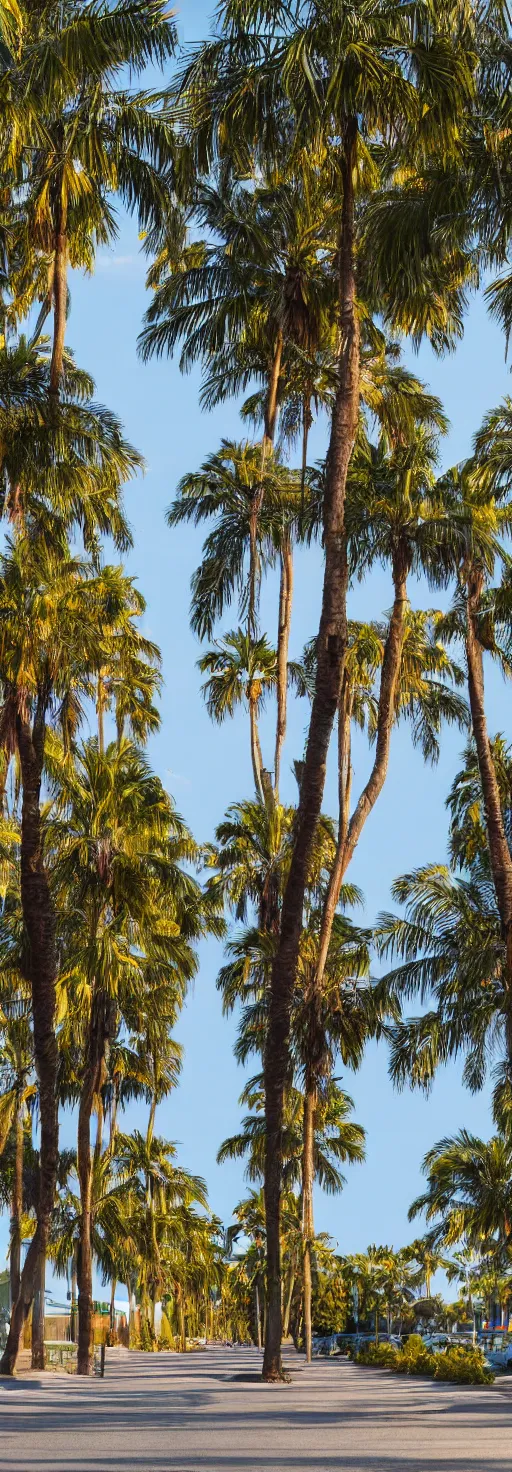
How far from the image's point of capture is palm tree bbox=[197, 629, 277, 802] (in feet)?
94.2

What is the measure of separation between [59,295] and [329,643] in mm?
6548

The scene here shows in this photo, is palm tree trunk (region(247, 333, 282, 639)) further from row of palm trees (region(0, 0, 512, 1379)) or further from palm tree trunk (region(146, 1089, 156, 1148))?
palm tree trunk (region(146, 1089, 156, 1148))

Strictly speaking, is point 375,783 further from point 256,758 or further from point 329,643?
point 329,643

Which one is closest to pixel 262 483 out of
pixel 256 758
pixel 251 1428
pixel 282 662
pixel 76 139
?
pixel 282 662

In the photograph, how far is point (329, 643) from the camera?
16.4 metres

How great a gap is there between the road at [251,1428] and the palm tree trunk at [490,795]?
19.5 feet

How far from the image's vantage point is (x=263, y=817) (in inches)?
1023

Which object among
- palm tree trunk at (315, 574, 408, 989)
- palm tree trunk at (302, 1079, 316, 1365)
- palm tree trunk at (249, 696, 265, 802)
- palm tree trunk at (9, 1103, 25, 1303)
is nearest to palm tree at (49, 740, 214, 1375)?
palm tree trunk at (249, 696, 265, 802)

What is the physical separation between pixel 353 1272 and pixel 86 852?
197 ft

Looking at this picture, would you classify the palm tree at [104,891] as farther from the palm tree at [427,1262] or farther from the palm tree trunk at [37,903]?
the palm tree at [427,1262]

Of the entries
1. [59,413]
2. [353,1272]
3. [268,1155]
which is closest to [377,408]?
[59,413]

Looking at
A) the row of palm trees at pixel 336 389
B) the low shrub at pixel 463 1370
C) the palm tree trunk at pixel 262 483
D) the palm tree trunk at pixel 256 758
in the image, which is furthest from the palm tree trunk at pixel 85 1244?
the palm tree trunk at pixel 262 483

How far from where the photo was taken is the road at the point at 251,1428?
8.23 metres

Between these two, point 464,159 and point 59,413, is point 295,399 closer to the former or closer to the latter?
point 59,413
